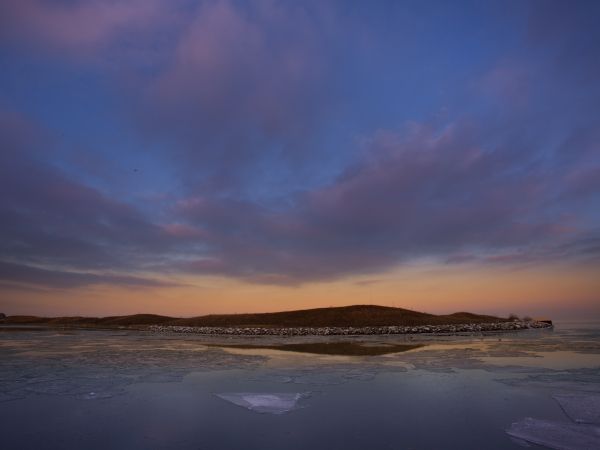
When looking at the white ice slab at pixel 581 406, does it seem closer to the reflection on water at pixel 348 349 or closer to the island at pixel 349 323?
the reflection on water at pixel 348 349

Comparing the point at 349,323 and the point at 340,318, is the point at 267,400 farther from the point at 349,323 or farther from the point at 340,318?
the point at 340,318

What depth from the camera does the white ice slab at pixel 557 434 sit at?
5102mm

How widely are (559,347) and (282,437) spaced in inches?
613

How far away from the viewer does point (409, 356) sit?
14430 mm

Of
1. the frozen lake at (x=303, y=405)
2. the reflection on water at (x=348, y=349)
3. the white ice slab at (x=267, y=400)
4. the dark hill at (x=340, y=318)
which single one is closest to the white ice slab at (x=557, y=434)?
the frozen lake at (x=303, y=405)

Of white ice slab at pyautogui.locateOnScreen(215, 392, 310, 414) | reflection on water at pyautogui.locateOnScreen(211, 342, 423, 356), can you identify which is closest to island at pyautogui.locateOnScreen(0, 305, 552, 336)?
reflection on water at pyautogui.locateOnScreen(211, 342, 423, 356)

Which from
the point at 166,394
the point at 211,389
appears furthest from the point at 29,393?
the point at 211,389

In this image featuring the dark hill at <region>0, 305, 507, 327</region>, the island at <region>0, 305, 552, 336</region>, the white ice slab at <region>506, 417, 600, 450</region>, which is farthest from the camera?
the dark hill at <region>0, 305, 507, 327</region>

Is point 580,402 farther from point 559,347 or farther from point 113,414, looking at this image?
point 559,347

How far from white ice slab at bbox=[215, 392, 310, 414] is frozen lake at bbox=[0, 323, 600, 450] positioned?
0.07ft

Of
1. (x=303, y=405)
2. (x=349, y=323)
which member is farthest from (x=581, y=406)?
(x=349, y=323)

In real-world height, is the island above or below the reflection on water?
above

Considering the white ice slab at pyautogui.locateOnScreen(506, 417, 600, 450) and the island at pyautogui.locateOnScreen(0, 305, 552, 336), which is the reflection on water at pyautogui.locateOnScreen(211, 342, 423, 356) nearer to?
the white ice slab at pyautogui.locateOnScreen(506, 417, 600, 450)

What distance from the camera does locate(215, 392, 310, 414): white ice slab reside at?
6891mm
